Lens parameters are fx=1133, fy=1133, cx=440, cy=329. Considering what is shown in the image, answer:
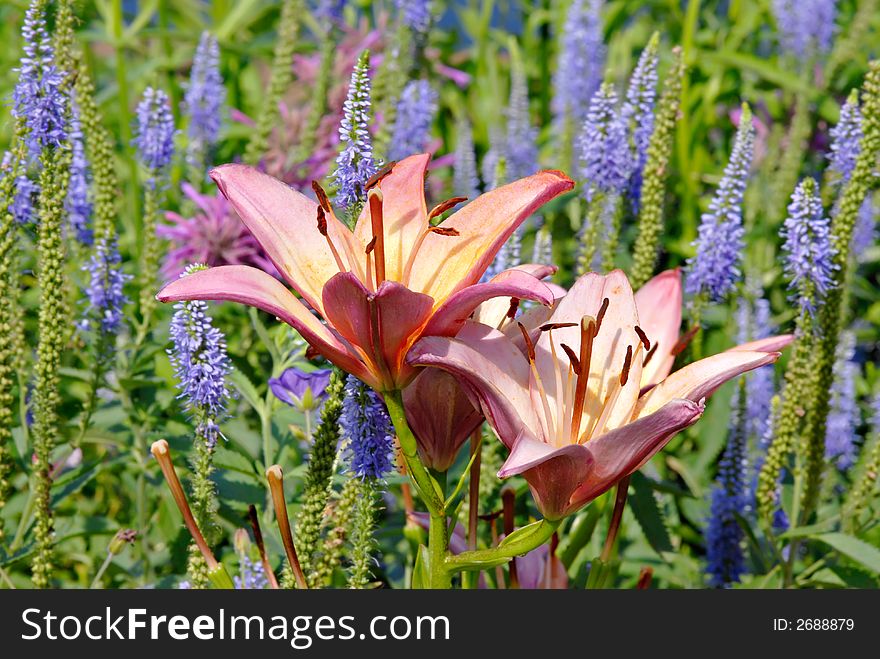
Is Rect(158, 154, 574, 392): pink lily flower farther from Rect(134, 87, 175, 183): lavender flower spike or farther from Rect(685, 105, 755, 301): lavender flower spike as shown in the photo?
Rect(134, 87, 175, 183): lavender flower spike

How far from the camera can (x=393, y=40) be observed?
2.32 meters

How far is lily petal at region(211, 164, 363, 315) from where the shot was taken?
3.38 ft

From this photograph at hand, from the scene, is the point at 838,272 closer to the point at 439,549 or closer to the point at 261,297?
the point at 439,549

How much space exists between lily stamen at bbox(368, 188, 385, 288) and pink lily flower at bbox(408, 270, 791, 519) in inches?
3.6

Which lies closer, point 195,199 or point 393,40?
point 195,199

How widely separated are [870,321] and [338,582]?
167 cm

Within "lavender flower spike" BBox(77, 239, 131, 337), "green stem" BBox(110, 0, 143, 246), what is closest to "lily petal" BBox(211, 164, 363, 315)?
"lavender flower spike" BBox(77, 239, 131, 337)

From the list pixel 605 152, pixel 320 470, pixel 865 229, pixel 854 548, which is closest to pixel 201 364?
pixel 320 470

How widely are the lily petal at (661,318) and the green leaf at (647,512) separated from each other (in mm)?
351

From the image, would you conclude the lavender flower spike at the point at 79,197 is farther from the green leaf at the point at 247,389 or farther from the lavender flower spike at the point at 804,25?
the lavender flower spike at the point at 804,25

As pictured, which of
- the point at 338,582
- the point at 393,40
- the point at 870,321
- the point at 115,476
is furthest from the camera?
the point at 870,321
